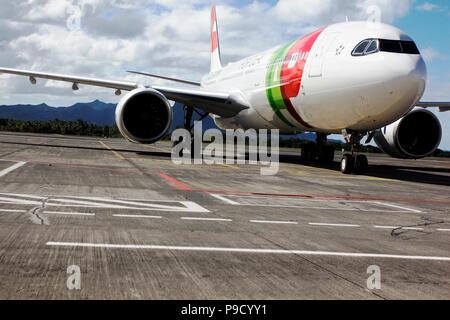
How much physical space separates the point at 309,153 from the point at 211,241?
60.6 ft

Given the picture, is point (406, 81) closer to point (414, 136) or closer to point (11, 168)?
point (414, 136)

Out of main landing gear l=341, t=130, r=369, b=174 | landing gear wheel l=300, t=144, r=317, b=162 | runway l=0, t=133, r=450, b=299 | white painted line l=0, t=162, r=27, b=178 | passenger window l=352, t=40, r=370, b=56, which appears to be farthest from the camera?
landing gear wheel l=300, t=144, r=317, b=162

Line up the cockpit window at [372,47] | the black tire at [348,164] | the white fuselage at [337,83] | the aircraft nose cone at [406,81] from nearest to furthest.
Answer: the aircraft nose cone at [406,81], the white fuselage at [337,83], the cockpit window at [372,47], the black tire at [348,164]

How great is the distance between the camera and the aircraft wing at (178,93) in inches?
850

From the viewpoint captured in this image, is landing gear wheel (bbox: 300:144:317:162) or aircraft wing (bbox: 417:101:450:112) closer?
aircraft wing (bbox: 417:101:450:112)

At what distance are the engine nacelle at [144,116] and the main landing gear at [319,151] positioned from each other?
6.42 metres

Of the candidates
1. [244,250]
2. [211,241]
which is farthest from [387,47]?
[244,250]

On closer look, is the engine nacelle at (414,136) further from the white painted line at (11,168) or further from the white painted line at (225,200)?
the white painted line at (11,168)

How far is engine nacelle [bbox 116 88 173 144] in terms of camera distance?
62.8 ft

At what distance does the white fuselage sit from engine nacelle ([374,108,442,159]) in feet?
10.6

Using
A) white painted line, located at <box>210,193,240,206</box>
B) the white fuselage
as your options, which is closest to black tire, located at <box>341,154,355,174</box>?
the white fuselage

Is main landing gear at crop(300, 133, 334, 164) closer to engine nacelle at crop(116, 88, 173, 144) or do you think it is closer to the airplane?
the airplane

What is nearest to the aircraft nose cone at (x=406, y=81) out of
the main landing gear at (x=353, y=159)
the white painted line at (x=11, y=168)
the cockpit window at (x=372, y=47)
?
the cockpit window at (x=372, y=47)
